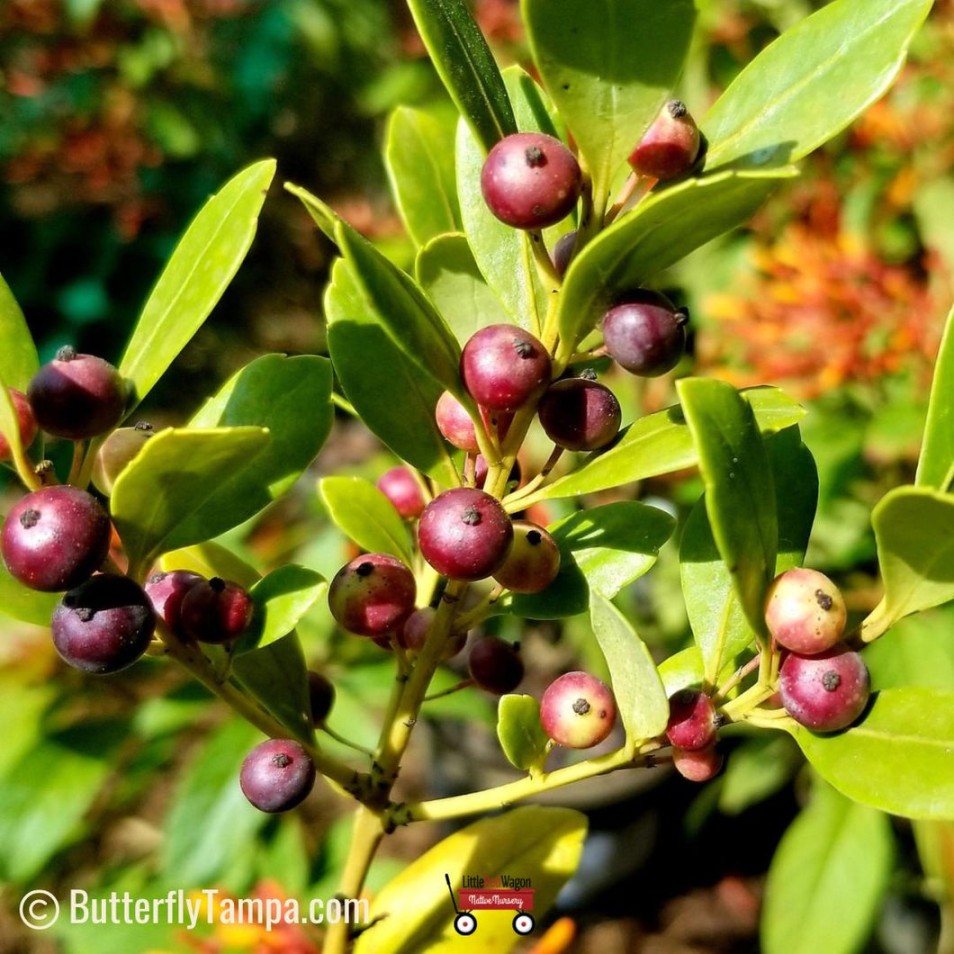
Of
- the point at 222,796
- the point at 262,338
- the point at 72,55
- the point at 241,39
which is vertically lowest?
the point at 262,338

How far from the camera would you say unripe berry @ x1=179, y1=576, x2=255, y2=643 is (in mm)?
441

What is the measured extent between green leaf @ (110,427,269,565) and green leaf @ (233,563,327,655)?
48mm

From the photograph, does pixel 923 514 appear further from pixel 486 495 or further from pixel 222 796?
pixel 222 796

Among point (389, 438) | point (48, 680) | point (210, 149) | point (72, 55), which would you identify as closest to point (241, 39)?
point (210, 149)

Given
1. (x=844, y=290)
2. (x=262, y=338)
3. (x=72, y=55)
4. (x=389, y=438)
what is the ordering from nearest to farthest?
(x=389, y=438) → (x=844, y=290) → (x=72, y=55) → (x=262, y=338)

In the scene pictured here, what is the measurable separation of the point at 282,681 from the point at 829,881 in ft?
3.38

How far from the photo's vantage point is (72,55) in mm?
2492

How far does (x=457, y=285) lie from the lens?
0.52m

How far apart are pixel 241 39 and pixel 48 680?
220 cm

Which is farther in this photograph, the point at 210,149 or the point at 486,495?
the point at 210,149

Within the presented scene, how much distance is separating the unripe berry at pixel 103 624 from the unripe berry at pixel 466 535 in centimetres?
12

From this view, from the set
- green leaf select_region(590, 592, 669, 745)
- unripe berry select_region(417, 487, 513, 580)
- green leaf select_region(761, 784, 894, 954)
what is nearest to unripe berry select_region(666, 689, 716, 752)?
green leaf select_region(590, 592, 669, 745)

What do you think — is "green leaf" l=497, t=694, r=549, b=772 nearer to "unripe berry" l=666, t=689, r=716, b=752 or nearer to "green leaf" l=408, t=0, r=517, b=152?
"unripe berry" l=666, t=689, r=716, b=752

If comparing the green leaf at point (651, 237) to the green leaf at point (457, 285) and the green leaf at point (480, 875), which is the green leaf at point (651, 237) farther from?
the green leaf at point (480, 875)
